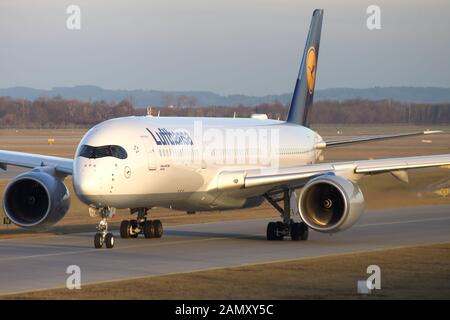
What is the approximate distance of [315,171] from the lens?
32344 millimetres

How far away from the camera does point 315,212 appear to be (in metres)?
31.2

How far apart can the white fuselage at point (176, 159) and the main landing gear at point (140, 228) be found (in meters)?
1.08

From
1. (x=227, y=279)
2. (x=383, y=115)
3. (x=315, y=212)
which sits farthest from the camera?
(x=383, y=115)

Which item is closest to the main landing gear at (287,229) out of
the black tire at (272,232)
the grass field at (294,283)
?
the black tire at (272,232)

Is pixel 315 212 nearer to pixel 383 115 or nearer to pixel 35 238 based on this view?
pixel 35 238

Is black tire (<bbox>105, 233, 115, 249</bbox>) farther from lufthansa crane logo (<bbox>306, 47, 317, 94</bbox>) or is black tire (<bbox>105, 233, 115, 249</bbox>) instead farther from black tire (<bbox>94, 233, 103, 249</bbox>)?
lufthansa crane logo (<bbox>306, 47, 317, 94</bbox>)

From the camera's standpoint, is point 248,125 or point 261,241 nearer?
point 261,241

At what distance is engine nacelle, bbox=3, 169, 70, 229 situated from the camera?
1259 inches

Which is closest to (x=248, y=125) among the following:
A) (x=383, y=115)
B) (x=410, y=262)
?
(x=410, y=262)

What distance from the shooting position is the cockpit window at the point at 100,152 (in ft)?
94.5

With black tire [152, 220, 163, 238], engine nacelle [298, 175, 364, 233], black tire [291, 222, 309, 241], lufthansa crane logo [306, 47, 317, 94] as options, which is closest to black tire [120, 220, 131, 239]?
black tire [152, 220, 163, 238]

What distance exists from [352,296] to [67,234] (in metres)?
16.2

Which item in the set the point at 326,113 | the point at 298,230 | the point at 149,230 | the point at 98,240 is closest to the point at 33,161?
the point at 149,230
